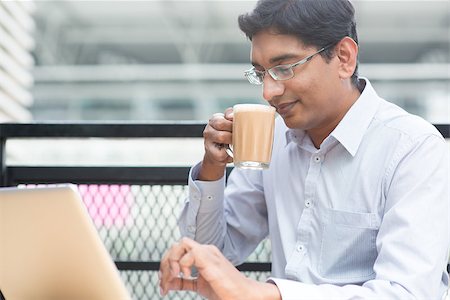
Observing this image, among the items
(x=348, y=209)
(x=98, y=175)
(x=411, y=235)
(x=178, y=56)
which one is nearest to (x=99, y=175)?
(x=98, y=175)

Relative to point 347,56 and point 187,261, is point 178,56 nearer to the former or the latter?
point 347,56

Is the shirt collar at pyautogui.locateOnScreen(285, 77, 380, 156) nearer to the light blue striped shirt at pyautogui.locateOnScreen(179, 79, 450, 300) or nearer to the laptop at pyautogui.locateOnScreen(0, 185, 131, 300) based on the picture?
the light blue striped shirt at pyautogui.locateOnScreen(179, 79, 450, 300)

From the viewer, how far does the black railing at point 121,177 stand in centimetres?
172

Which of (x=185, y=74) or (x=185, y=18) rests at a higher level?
(x=185, y=18)

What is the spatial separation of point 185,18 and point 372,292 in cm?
2298

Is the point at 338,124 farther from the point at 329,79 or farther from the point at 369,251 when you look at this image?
the point at 369,251

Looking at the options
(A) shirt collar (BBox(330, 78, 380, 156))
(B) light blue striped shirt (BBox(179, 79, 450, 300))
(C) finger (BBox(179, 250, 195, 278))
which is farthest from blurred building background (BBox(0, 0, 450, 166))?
(C) finger (BBox(179, 250, 195, 278))

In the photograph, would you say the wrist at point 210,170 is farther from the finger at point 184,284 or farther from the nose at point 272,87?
the finger at point 184,284

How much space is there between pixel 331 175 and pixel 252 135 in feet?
0.59

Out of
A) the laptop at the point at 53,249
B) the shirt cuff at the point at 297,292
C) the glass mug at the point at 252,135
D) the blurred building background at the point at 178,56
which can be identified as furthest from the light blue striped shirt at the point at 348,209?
the blurred building background at the point at 178,56

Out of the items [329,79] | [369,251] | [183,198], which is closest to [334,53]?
[329,79]

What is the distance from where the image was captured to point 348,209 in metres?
1.45

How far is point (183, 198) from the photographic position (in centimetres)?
178

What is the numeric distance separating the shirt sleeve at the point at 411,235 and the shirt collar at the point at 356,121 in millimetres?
103
